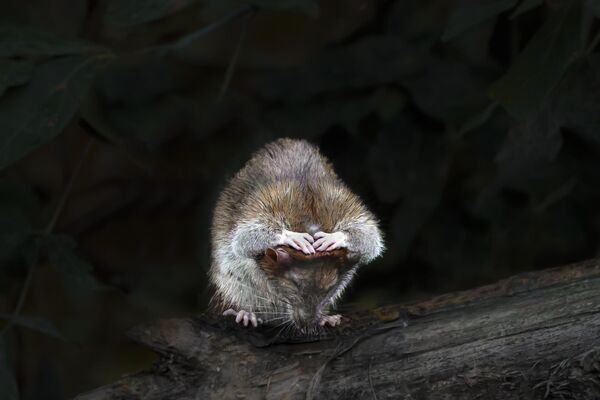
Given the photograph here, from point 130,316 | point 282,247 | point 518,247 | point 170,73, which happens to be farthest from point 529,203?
point 130,316

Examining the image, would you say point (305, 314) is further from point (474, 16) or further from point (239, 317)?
point (474, 16)

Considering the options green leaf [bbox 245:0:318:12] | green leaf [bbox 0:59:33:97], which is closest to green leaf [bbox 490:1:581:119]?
green leaf [bbox 245:0:318:12]

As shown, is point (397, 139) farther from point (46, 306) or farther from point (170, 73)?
point (46, 306)

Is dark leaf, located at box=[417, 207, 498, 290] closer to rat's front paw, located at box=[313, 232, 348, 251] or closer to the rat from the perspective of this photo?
the rat

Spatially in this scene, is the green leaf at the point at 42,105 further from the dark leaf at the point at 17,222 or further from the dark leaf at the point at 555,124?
the dark leaf at the point at 555,124

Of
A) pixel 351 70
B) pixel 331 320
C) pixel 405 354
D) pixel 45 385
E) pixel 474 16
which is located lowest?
pixel 405 354

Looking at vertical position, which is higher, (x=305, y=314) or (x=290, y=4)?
(x=290, y=4)

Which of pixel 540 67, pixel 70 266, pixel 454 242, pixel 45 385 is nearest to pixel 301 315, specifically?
pixel 540 67
